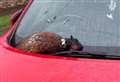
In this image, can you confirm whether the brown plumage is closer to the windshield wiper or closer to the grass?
the windshield wiper

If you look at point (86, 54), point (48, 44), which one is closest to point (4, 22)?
point (48, 44)

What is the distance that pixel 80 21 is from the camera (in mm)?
3752

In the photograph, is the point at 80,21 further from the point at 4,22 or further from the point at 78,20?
the point at 4,22

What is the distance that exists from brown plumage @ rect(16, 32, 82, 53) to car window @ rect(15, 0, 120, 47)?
112 mm

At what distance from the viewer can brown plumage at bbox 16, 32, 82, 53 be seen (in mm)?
3436

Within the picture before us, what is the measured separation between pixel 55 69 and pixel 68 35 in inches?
26.1

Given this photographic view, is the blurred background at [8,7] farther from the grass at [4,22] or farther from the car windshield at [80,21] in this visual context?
the car windshield at [80,21]

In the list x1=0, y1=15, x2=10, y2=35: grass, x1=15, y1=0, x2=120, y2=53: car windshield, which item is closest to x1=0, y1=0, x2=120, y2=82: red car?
x1=15, y1=0, x2=120, y2=53: car windshield

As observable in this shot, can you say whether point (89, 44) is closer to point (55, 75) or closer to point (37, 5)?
point (55, 75)

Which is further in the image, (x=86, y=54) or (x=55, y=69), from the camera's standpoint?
(x=86, y=54)

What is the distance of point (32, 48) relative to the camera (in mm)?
3477

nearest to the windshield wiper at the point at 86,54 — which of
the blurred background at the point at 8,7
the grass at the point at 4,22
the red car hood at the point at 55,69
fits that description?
the red car hood at the point at 55,69

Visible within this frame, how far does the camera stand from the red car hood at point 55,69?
2904 mm

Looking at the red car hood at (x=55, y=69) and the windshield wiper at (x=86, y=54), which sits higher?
the windshield wiper at (x=86, y=54)
